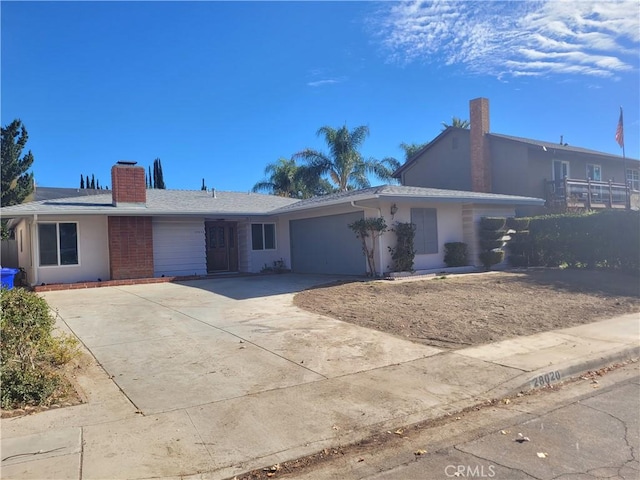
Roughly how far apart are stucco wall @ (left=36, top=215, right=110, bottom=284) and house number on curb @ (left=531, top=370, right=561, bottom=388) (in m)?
15.0

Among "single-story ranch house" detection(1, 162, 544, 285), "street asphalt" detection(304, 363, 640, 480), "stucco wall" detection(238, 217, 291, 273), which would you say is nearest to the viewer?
"street asphalt" detection(304, 363, 640, 480)

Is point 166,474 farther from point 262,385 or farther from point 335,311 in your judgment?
point 335,311

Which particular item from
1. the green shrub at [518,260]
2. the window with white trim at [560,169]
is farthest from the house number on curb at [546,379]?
the window with white trim at [560,169]

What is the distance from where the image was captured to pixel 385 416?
15.8 feet

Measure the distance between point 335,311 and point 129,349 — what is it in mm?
4432

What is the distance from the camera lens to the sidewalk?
12.3 feet

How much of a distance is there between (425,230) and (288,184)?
2190 cm

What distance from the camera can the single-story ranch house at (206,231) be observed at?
15.6m

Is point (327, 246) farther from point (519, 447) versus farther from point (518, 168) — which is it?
point (519, 447)

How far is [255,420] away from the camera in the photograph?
15.3ft

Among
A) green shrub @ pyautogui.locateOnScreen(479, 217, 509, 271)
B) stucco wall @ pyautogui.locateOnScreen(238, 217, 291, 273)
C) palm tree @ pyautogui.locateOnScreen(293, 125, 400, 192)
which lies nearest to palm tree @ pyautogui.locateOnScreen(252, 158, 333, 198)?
palm tree @ pyautogui.locateOnScreen(293, 125, 400, 192)

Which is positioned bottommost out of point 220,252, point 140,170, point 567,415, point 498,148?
point 567,415

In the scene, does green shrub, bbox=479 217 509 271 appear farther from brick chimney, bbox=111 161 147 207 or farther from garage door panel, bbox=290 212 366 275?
brick chimney, bbox=111 161 147 207

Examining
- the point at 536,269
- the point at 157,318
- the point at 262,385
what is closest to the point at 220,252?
the point at 157,318
